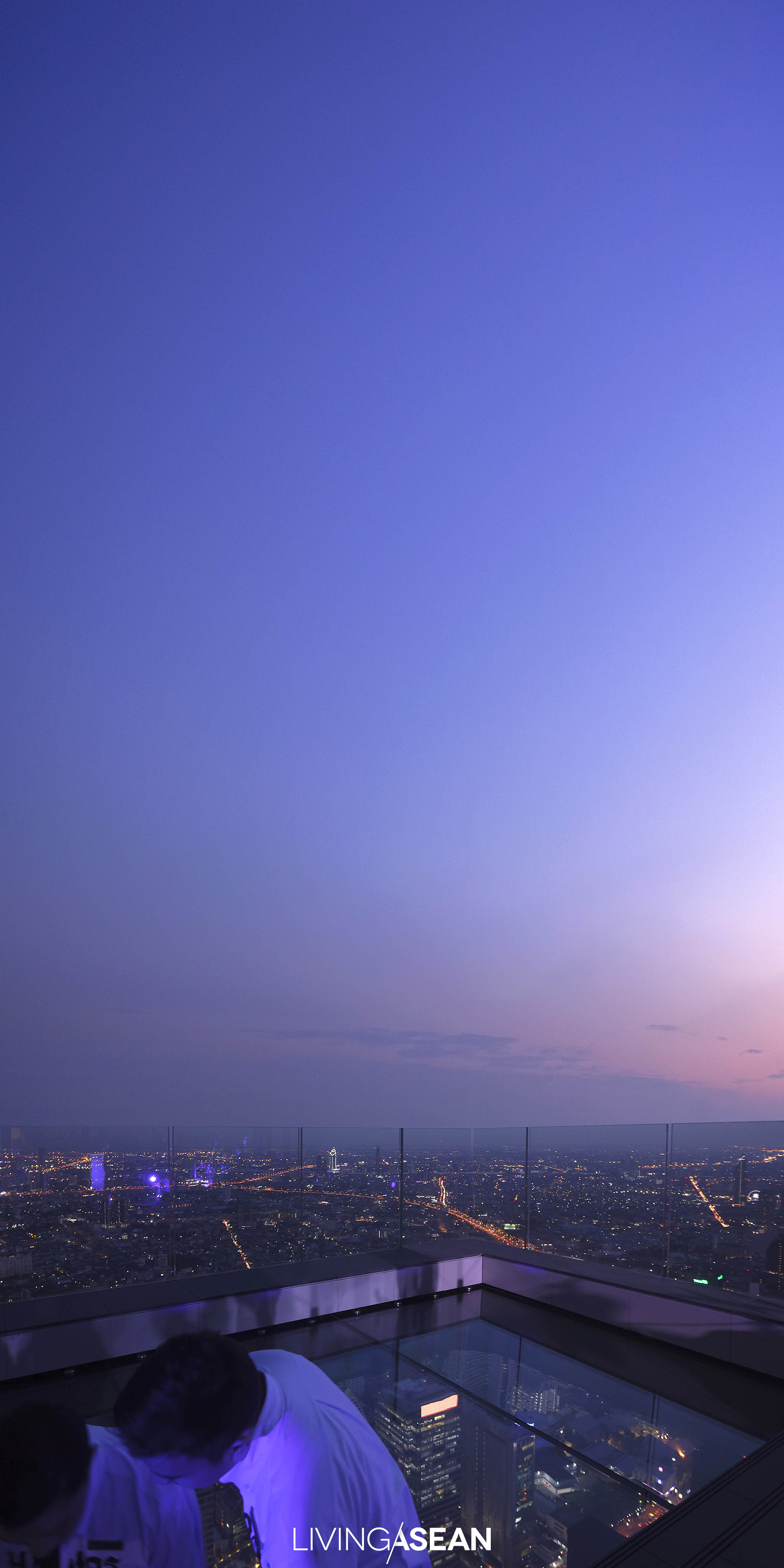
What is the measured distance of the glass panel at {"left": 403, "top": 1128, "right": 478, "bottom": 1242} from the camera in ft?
17.4

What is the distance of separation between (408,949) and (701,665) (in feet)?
→ 19.3

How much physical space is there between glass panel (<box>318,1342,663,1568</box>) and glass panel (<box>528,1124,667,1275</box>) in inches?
89.0

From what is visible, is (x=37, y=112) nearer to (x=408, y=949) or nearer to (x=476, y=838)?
(x=476, y=838)

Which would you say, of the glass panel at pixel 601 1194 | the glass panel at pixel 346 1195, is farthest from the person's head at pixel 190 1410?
the glass panel at pixel 601 1194

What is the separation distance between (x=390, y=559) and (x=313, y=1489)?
23.3ft

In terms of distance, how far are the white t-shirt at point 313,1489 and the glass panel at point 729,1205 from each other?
12.6 ft

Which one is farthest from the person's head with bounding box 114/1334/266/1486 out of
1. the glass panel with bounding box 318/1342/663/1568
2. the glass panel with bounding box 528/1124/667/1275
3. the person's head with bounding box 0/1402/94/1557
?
the glass panel with bounding box 528/1124/667/1275

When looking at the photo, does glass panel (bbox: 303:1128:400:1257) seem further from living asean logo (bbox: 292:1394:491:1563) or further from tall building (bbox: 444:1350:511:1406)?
living asean logo (bbox: 292:1394:491:1563)

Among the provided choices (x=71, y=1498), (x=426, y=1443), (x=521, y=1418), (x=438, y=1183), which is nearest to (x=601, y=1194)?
(x=438, y=1183)

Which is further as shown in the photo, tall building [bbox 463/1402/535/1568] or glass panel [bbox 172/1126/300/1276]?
glass panel [bbox 172/1126/300/1276]

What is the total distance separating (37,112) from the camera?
4.61 meters

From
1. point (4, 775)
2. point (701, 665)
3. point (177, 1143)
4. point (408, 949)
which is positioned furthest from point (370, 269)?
point (408, 949)

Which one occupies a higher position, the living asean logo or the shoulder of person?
the shoulder of person

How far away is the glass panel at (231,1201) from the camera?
420 cm
